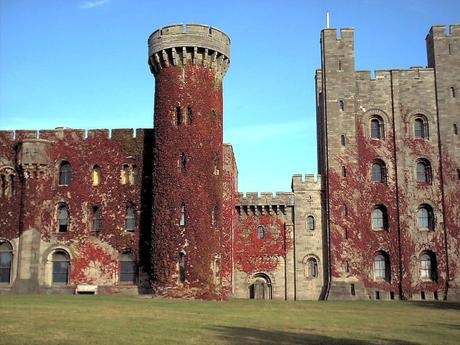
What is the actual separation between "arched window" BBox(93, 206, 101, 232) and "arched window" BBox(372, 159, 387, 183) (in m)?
21.1

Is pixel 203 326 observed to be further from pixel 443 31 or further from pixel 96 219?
pixel 443 31

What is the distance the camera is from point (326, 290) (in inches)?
1833

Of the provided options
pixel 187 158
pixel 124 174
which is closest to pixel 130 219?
pixel 124 174

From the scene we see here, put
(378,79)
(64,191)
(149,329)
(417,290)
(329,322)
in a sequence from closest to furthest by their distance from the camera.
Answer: (149,329) < (329,322) < (64,191) < (417,290) < (378,79)

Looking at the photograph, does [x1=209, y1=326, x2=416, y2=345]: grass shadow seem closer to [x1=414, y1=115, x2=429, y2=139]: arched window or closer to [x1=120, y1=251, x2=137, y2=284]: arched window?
[x1=120, y1=251, x2=137, y2=284]: arched window

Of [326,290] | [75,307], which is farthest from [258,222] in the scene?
[75,307]

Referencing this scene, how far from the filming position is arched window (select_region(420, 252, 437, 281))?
1854 inches

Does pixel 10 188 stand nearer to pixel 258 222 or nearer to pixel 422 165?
pixel 258 222

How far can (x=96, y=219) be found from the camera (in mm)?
43375

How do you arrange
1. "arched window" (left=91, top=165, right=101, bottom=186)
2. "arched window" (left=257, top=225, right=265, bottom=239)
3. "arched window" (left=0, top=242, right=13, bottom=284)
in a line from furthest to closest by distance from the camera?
"arched window" (left=257, top=225, right=265, bottom=239)
"arched window" (left=91, top=165, right=101, bottom=186)
"arched window" (left=0, top=242, right=13, bottom=284)

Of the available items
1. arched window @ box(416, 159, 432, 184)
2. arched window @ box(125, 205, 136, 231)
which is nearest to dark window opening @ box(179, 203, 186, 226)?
arched window @ box(125, 205, 136, 231)

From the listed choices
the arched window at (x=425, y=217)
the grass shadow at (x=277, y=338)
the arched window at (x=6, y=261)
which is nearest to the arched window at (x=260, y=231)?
the arched window at (x=425, y=217)

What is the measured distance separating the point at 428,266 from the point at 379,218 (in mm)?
5130

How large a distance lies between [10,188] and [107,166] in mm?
7144
